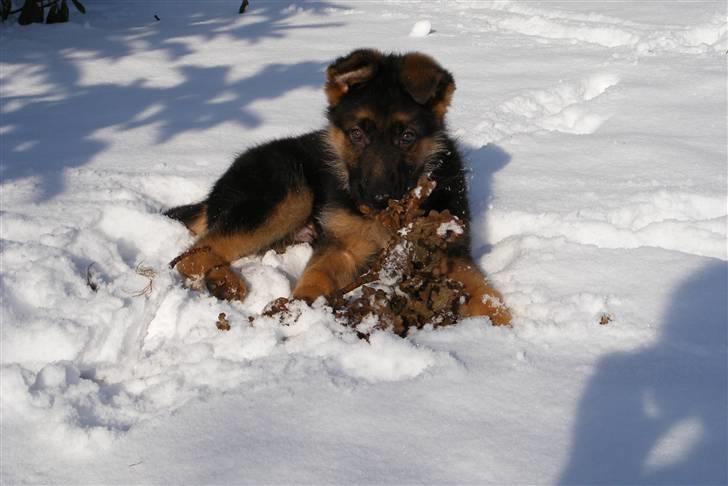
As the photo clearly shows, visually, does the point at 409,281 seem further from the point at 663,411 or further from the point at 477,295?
the point at 663,411

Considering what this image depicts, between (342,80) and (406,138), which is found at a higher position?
(342,80)

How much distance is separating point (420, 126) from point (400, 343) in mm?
1406

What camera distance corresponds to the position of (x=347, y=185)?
3.82 m

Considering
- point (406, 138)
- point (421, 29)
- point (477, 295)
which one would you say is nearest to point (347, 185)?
point (406, 138)

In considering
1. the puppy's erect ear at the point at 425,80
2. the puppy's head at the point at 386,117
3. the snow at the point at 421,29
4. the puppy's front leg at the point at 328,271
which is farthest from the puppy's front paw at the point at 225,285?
the snow at the point at 421,29

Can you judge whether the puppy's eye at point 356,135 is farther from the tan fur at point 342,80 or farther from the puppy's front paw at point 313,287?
the puppy's front paw at point 313,287

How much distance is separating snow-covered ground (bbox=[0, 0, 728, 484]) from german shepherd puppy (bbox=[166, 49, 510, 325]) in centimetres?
17

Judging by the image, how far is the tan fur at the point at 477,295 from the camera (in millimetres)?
3053

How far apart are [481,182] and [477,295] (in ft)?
5.36

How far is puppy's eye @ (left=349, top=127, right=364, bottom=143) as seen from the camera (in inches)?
142

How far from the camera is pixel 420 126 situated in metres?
3.65

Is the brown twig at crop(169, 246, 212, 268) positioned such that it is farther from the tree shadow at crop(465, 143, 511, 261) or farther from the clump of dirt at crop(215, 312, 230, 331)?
the tree shadow at crop(465, 143, 511, 261)

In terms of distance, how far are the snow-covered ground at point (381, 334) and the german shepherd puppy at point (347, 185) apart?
169 mm

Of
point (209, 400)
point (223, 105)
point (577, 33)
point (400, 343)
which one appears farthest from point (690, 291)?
point (577, 33)
